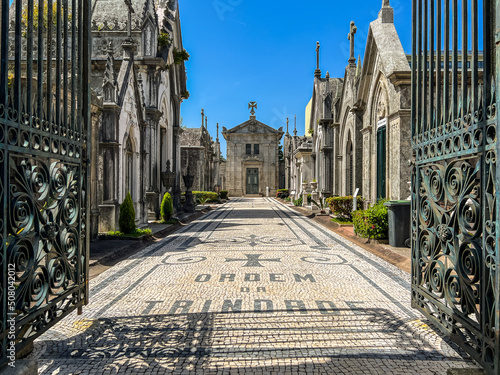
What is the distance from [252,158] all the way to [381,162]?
43046mm

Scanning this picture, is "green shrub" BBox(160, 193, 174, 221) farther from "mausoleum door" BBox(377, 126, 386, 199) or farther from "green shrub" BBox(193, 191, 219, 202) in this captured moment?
"green shrub" BBox(193, 191, 219, 202)

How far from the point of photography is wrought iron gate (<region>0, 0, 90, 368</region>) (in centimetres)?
254

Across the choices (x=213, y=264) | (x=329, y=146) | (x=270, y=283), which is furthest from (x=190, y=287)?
(x=329, y=146)

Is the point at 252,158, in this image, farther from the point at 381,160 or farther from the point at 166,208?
the point at 381,160

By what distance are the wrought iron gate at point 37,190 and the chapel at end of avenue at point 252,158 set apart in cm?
5006

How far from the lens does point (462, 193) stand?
288cm

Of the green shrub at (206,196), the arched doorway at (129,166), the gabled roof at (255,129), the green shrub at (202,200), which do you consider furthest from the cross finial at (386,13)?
the gabled roof at (255,129)

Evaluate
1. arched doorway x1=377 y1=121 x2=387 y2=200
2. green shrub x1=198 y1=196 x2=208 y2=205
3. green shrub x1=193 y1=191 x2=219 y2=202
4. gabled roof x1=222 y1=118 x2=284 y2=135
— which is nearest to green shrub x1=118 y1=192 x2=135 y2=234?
arched doorway x1=377 y1=121 x2=387 y2=200

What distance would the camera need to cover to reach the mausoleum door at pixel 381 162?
11.2 metres

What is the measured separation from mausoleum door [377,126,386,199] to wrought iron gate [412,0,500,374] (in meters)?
7.47

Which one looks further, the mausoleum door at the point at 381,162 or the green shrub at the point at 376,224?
the mausoleum door at the point at 381,162

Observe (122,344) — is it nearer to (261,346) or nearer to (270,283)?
(261,346)

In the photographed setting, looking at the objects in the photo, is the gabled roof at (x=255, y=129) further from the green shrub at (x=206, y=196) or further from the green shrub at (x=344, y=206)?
the green shrub at (x=344, y=206)

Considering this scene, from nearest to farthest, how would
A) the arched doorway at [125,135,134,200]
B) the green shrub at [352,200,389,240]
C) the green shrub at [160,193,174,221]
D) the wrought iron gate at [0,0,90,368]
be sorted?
1. the wrought iron gate at [0,0,90,368]
2. the green shrub at [352,200,389,240]
3. the arched doorway at [125,135,134,200]
4. the green shrub at [160,193,174,221]
